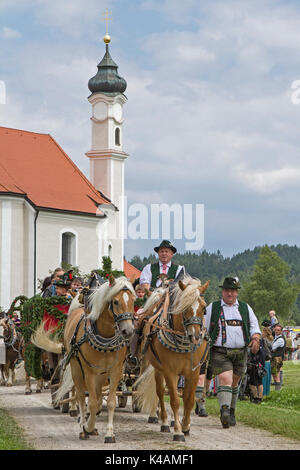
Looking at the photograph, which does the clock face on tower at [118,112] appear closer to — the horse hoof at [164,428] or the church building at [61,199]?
the church building at [61,199]

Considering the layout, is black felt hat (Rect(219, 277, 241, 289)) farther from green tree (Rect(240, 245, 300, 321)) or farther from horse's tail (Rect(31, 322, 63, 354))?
green tree (Rect(240, 245, 300, 321))

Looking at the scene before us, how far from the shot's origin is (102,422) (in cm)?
1210

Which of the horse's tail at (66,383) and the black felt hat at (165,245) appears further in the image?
the black felt hat at (165,245)

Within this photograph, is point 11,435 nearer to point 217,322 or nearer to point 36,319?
point 217,322

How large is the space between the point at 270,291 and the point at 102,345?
84.2m

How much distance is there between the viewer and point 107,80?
183ft

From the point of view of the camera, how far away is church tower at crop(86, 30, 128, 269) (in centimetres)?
5509

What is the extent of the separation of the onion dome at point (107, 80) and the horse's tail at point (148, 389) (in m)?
45.6

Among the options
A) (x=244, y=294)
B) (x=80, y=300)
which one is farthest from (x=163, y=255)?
(x=244, y=294)

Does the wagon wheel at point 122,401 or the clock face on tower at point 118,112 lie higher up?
the clock face on tower at point 118,112

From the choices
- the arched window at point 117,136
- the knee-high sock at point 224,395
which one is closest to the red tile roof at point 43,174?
the arched window at point 117,136

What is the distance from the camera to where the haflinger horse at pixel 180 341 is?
32.5 feet

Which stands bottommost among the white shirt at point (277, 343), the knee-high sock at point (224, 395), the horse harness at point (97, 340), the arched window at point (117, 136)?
the knee-high sock at point (224, 395)

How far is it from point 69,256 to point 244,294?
160ft
